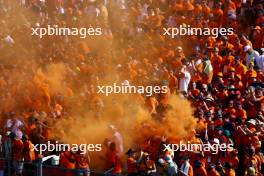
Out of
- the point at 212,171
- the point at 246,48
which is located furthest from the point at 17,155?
the point at 246,48

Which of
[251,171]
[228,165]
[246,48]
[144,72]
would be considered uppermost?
[246,48]

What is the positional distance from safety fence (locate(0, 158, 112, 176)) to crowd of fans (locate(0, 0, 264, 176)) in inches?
2.5

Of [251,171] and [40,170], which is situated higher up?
[40,170]

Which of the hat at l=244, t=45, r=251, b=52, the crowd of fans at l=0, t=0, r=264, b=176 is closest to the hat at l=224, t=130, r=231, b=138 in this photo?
Result: the crowd of fans at l=0, t=0, r=264, b=176

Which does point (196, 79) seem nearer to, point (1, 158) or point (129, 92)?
point (129, 92)

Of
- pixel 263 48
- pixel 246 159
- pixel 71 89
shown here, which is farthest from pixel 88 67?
pixel 246 159

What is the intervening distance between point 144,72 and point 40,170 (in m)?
4.14

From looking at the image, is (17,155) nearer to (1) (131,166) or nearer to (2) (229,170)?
(1) (131,166)

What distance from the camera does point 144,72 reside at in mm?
17406

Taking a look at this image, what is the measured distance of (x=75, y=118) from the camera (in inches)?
640

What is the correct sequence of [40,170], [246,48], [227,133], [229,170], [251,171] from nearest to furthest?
[251,171] → [229,170] → [40,170] → [227,133] → [246,48]

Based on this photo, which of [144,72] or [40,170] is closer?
[40,170]

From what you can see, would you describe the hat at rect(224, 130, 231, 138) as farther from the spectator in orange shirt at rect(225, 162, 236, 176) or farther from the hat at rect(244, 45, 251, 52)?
the hat at rect(244, 45, 251, 52)

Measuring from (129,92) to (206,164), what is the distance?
118 inches
